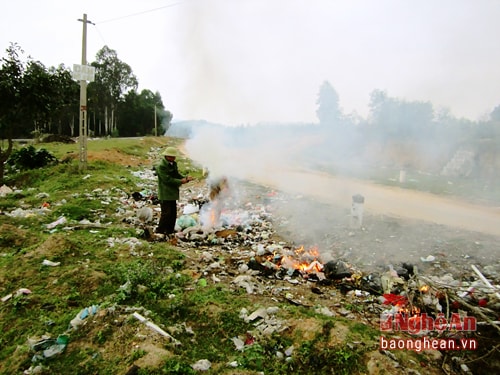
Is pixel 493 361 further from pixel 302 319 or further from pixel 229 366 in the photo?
pixel 229 366

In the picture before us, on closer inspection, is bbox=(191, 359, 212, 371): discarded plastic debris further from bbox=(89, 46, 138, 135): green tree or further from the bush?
bbox=(89, 46, 138, 135): green tree

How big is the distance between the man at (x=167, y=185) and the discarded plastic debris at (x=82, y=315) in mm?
2536

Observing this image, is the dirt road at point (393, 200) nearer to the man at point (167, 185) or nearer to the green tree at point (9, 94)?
the man at point (167, 185)

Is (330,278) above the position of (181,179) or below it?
below

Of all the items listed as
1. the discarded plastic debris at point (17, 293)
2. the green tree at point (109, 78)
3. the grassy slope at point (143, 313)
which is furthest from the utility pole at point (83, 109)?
the green tree at point (109, 78)


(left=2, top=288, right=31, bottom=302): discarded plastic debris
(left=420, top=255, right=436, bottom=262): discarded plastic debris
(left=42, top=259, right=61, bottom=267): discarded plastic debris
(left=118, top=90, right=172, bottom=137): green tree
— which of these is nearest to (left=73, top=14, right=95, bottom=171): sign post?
(left=42, top=259, right=61, bottom=267): discarded plastic debris

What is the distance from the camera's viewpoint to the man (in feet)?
17.6

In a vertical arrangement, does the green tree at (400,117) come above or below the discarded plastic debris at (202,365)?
above

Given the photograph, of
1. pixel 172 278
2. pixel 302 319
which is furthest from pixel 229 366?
pixel 172 278

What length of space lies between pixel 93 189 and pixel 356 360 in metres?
7.77

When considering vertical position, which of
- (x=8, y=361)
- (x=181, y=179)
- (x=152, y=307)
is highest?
(x=181, y=179)

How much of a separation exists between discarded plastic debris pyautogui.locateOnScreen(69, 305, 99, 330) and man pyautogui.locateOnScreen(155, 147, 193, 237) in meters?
2.54

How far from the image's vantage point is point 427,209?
749cm

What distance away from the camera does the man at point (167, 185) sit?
17.6 feet
